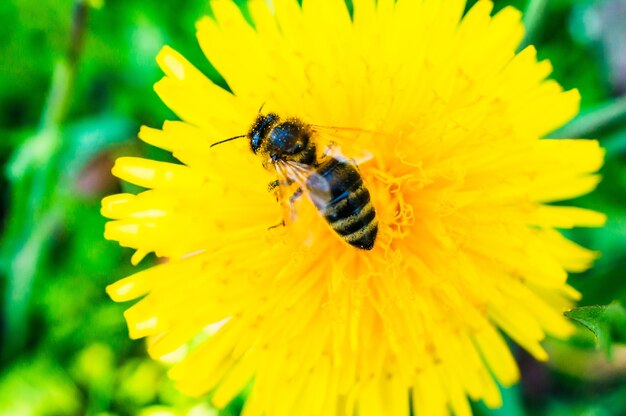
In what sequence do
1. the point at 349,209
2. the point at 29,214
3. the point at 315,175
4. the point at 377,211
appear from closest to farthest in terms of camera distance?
the point at 349,209 → the point at 315,175 → the point at 377,211 → the point at 29,214

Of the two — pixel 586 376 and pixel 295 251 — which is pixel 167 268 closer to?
pixel 295 251

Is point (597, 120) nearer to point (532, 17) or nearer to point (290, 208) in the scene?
point (532, 17)

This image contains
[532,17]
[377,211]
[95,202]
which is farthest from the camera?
[95,202]

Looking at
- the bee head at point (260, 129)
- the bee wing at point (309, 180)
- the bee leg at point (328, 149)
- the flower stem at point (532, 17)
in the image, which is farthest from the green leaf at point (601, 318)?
the flower stem at point (532, 17)

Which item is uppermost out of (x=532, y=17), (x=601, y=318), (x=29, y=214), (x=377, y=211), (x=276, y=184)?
(x=29, y=214)

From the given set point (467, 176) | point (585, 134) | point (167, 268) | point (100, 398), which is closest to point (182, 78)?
point (167, 268)

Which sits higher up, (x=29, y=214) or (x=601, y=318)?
(x=29, y=214)

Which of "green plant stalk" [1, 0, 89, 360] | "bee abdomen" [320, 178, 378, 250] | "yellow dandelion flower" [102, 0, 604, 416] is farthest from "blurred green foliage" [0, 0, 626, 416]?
"bee abdomen" [320, 178, 378, 250]

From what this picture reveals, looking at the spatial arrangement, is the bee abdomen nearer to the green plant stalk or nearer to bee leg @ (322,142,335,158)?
bee leg @ (322,142,335,158)

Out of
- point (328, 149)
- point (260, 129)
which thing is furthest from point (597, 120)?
point (260, 129)
